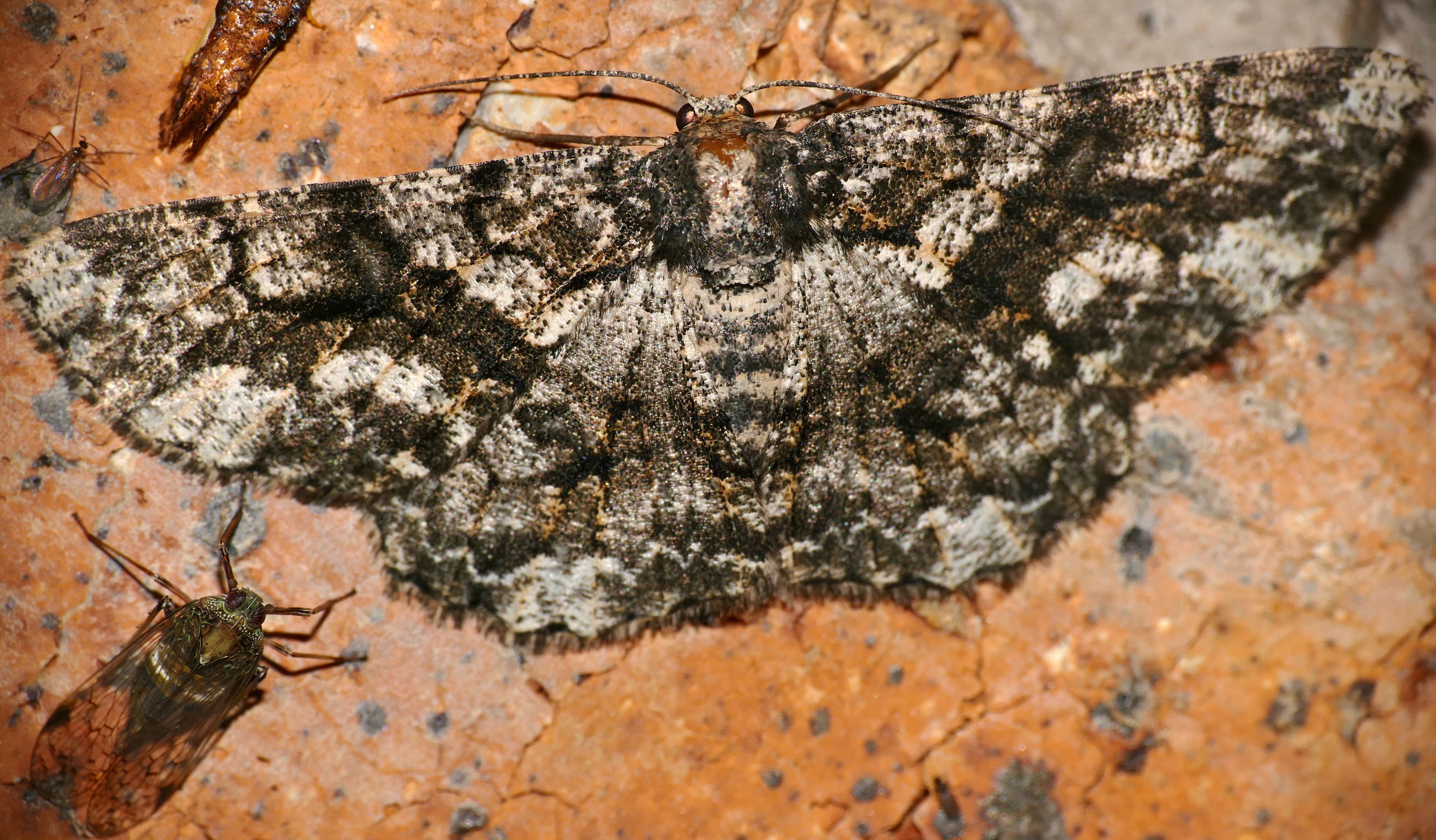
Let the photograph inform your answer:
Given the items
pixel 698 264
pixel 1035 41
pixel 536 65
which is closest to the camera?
pixel 698 264

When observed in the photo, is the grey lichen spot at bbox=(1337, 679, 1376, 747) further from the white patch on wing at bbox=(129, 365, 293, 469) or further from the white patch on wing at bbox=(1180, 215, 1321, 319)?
the white patch on wing at bbox=(129, 365, 293, 469)

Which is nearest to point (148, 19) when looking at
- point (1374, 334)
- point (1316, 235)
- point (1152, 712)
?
point (1316, 235)

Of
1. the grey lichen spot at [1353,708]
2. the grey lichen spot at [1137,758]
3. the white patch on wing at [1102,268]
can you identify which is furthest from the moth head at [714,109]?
the grey lichen spot at [1353,708]

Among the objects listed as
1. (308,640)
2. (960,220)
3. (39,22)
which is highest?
(960,220)

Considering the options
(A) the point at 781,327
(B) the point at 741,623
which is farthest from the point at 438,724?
(A) the point at 781,327

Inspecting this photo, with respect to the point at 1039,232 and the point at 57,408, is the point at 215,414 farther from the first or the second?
the point at 1039,232

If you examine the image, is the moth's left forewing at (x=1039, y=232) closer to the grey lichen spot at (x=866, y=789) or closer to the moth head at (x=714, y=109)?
the moth head at (x=714, y=109)

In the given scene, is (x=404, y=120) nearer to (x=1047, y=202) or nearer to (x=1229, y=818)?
(x=1047, y=202)
